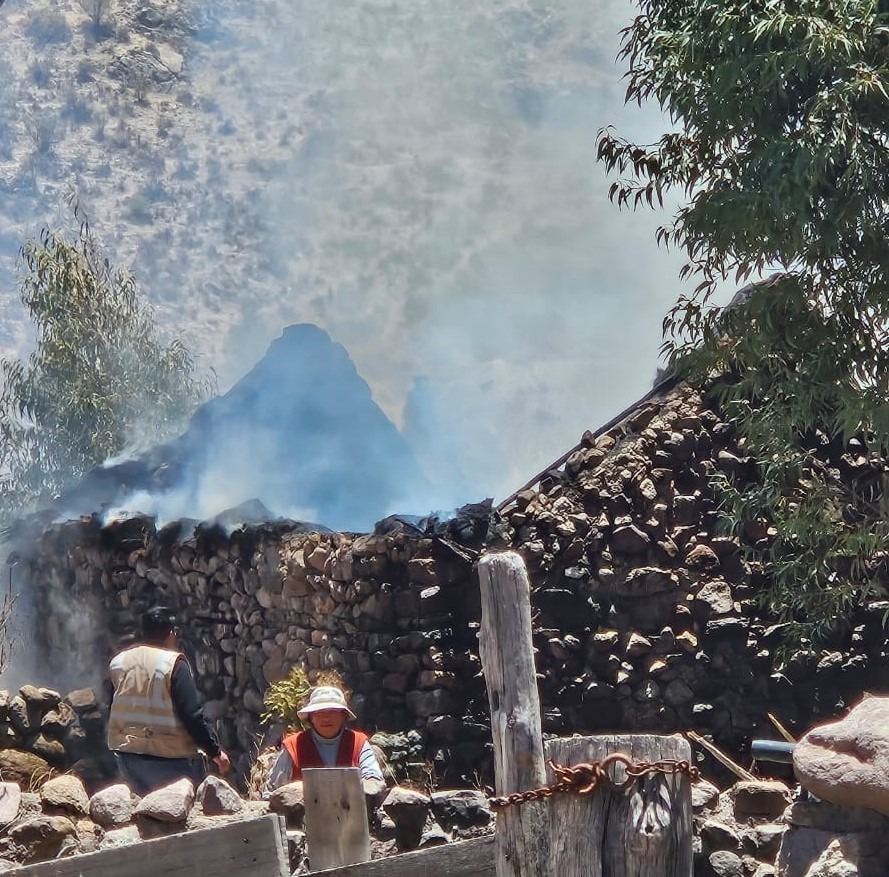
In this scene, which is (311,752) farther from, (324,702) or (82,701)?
(82,701)

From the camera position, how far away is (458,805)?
20.7 feet

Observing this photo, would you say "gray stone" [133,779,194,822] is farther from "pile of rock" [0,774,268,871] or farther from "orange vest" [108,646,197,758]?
"orange vest" [108,646,197,758]

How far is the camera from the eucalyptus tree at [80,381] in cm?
2508

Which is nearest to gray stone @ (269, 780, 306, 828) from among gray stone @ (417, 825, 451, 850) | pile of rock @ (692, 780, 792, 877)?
gray stone @ (417, 825, 451, 850)

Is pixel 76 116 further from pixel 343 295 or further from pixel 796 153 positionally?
pixel 796 153

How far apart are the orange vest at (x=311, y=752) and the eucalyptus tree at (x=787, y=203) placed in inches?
116

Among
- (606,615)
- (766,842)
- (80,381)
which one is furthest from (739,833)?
(80,381)

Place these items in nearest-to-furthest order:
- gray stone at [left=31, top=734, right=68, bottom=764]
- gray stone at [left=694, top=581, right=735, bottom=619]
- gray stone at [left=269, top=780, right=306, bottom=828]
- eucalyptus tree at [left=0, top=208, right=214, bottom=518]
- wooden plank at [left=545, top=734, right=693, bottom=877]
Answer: wooden plank at [left=545, top=734, right=693, bottom=877] < gray stone at [left=269, top=780, right=306, bottom=828] < gray stone at [left=31, top=734, right=68, bottom=764] < gray stone at [left=694, top=581, right=735, bottom=619] < eucalyptus tree at [left=0, top=208, right=214, bottom=518]

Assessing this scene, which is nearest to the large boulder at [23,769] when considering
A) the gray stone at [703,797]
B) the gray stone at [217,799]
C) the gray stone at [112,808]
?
the gray stone at [112,808]

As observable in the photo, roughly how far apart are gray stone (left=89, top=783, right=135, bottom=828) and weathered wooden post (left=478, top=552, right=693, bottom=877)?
3.05 metres

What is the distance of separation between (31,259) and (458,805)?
20.8 meters

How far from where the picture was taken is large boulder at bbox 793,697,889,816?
15.9ft

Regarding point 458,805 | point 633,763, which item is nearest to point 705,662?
point 458,805

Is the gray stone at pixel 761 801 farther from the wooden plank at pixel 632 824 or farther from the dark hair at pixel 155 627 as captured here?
the wooden plank at pixel 632 824
